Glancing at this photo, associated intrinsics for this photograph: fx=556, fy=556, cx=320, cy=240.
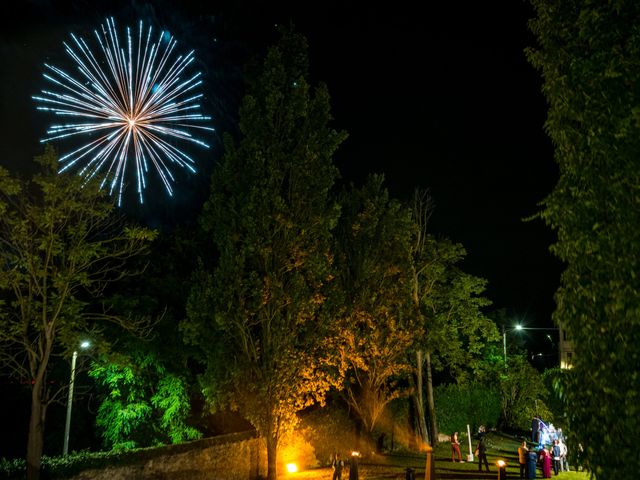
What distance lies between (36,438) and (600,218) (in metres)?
12.9

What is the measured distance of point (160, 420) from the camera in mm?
22234

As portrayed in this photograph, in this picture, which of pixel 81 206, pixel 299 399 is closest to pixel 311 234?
pixel 299 399

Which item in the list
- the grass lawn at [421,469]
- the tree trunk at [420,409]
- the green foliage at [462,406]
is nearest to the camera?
the grass lawn at [421,469]

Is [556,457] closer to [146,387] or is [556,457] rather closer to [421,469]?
[421,469]

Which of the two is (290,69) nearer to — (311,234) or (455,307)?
(311,234)

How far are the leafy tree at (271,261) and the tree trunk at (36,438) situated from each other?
613 cm

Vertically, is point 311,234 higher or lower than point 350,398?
higher

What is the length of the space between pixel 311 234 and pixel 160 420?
9789mm

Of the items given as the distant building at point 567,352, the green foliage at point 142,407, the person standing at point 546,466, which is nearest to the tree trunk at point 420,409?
the distant building at point 567,352

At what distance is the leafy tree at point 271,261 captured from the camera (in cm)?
1895

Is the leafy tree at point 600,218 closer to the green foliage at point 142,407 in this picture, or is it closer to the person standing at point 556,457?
the person standing at point 556,457

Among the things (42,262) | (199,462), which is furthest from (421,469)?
(42,262)

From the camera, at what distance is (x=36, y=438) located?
42.1ft

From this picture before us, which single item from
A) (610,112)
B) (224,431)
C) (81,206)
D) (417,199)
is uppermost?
(417,199)
